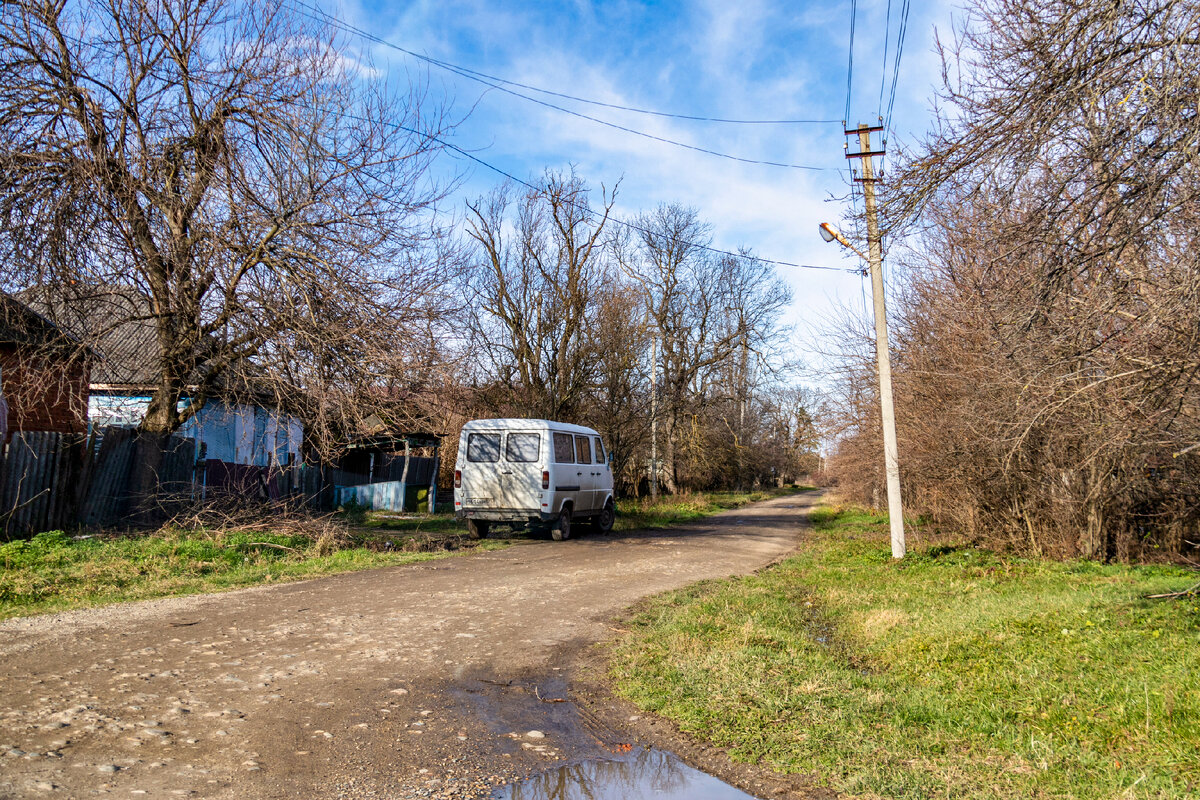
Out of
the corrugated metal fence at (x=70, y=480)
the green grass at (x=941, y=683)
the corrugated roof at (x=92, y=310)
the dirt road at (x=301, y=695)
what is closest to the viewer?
the dirt road at (x=301, y=695)

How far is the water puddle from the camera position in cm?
373

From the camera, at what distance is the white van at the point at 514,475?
48.7 feet

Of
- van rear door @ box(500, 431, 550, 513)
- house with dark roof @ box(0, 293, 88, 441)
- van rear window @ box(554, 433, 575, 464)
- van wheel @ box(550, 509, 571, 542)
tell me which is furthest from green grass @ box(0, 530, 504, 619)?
van rear window @ box(554, 433, 575, 464)

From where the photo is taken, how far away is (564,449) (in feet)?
51.4

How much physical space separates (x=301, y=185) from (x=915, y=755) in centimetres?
1106

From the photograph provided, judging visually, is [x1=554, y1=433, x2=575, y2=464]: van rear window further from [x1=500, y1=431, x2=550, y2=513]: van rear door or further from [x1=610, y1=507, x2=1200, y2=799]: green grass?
[x1=610, y1=507, x2=1200, y2=799]: green grass

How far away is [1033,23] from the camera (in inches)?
215

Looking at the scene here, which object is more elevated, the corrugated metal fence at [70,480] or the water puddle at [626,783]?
the corrugated metal fence at [70,480]

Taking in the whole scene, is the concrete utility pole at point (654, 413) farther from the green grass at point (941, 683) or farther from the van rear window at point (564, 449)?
the green grass at point (941, 683)

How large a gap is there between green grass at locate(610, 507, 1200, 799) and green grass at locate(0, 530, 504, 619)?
4.93m

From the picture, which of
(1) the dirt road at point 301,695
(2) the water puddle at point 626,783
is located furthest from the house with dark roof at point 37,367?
(2) the water puddle at point 626,783

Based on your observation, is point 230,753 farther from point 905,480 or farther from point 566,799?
point 905,480

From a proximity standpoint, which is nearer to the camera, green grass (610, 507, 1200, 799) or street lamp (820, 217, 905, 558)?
green grass (610, 507, 1200, 799)

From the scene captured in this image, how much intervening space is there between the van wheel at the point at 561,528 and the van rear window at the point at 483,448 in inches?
70.0
